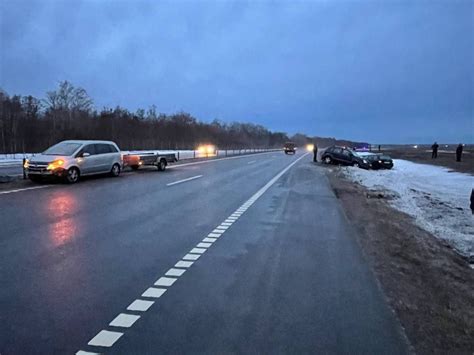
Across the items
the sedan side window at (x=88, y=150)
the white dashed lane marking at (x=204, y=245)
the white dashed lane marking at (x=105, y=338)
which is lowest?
the white dashed lane marking at (x=204, y=245)

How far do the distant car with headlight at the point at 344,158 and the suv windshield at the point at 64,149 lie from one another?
2604 centimetres

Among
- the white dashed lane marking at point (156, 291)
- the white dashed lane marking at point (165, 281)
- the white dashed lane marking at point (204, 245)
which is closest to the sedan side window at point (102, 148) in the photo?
the white dashed lane marking at point (156, 291)

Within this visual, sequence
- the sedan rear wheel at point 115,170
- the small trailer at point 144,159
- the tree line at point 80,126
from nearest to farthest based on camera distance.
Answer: the sedan rear wheel at point 115,170
the small trailer at point 144,159
the tree line at point 80,126

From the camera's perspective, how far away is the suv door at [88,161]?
17953mm

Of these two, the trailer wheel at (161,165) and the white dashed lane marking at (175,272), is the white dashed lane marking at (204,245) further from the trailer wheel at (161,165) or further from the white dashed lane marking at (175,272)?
the trailer wheel at (161,165)

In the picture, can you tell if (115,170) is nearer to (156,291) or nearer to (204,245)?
(204,245)

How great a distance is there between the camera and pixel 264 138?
164000mm

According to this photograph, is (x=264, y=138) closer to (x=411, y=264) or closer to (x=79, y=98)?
(x=79, y=98)

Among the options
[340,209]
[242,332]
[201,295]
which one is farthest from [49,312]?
[340,209]

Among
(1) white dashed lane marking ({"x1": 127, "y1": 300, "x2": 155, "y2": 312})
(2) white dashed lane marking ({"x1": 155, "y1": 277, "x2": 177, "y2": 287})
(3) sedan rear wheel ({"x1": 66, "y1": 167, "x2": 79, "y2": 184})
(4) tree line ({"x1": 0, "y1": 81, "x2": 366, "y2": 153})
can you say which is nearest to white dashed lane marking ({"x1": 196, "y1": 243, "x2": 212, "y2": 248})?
(2) white dashed lane marking ({"x1": 155, "y1": 277, "x2": 177, "y2": 287})

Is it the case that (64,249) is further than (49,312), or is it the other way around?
(64,249)

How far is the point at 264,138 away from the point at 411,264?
15859 cm

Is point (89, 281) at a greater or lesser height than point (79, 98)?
lesser

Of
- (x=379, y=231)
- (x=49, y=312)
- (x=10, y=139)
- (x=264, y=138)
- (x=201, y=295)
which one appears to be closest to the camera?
(x=49, y=312)
